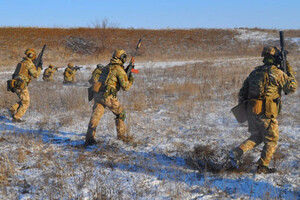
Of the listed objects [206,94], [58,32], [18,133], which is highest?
[58,32]

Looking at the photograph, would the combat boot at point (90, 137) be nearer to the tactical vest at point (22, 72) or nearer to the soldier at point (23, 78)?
the soldier at point (23, 78)

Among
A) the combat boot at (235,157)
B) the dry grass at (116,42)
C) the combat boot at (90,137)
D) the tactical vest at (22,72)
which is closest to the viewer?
the combat boot at (235,157)

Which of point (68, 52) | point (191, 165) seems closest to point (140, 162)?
point (191, 165)

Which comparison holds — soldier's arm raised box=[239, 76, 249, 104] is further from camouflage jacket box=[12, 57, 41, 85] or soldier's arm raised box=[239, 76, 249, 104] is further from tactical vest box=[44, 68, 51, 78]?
tactical vest box=[44, 68, 51, 78]

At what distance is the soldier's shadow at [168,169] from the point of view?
11.3 ft

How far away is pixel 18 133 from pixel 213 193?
4104 millimetres

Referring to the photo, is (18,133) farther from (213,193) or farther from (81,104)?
(213,193)

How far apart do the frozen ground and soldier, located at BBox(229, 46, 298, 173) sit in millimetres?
328

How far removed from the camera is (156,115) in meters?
7.25

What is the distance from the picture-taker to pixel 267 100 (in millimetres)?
3771

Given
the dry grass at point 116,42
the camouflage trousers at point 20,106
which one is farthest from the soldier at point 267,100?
the dry grass at point 116,42

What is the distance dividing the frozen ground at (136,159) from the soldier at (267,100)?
33 cm

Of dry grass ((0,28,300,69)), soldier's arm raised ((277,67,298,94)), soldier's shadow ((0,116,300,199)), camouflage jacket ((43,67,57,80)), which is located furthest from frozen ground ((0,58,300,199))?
dry grass ((0,28,300,69))

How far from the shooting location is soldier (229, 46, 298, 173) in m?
3.75
